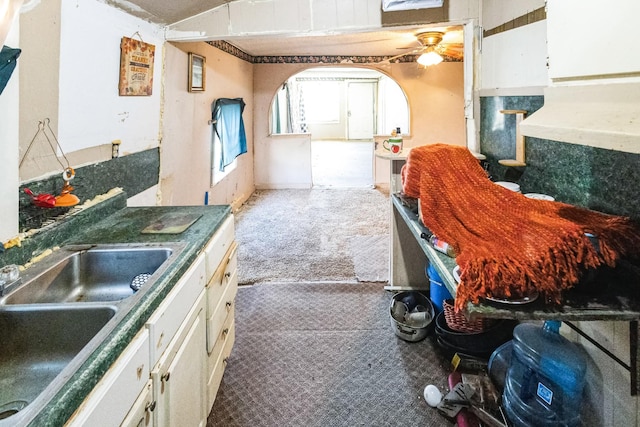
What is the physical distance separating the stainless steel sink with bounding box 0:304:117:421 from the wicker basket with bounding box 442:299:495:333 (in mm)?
1625

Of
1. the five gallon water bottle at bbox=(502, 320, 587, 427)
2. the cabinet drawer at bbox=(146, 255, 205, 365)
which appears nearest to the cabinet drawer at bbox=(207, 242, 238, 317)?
the cabinet drawer at bbox=(146, 255, 205, 365)

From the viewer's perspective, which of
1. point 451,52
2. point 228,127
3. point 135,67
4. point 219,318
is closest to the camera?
point 219,318

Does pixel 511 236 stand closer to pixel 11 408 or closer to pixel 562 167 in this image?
pixel 562 167

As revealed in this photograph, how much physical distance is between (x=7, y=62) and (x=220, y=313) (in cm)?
118

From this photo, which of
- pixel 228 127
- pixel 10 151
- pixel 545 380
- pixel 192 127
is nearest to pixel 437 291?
pixel 545 380

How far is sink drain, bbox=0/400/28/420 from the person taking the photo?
85cm

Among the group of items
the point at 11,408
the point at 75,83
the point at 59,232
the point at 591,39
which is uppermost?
the point at 75,83

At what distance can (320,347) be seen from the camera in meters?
2.19

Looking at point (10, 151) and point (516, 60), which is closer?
point (10, 151)

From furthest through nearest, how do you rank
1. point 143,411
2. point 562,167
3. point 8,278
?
point 562,167 < point 8,278 < point 143,411

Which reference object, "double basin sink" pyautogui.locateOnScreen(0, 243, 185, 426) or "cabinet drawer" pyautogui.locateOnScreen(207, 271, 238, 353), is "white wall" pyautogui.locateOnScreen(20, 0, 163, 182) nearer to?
"double basin sink" pyautogui.locateOnScreen(0, 243, 185, 426)

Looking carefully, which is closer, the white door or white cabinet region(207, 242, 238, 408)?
white cabinet region(207, 242, 238, 408)

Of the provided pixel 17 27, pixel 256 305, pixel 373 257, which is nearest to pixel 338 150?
pixel 373 257

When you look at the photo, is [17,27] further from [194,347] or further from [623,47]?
[623,47]
